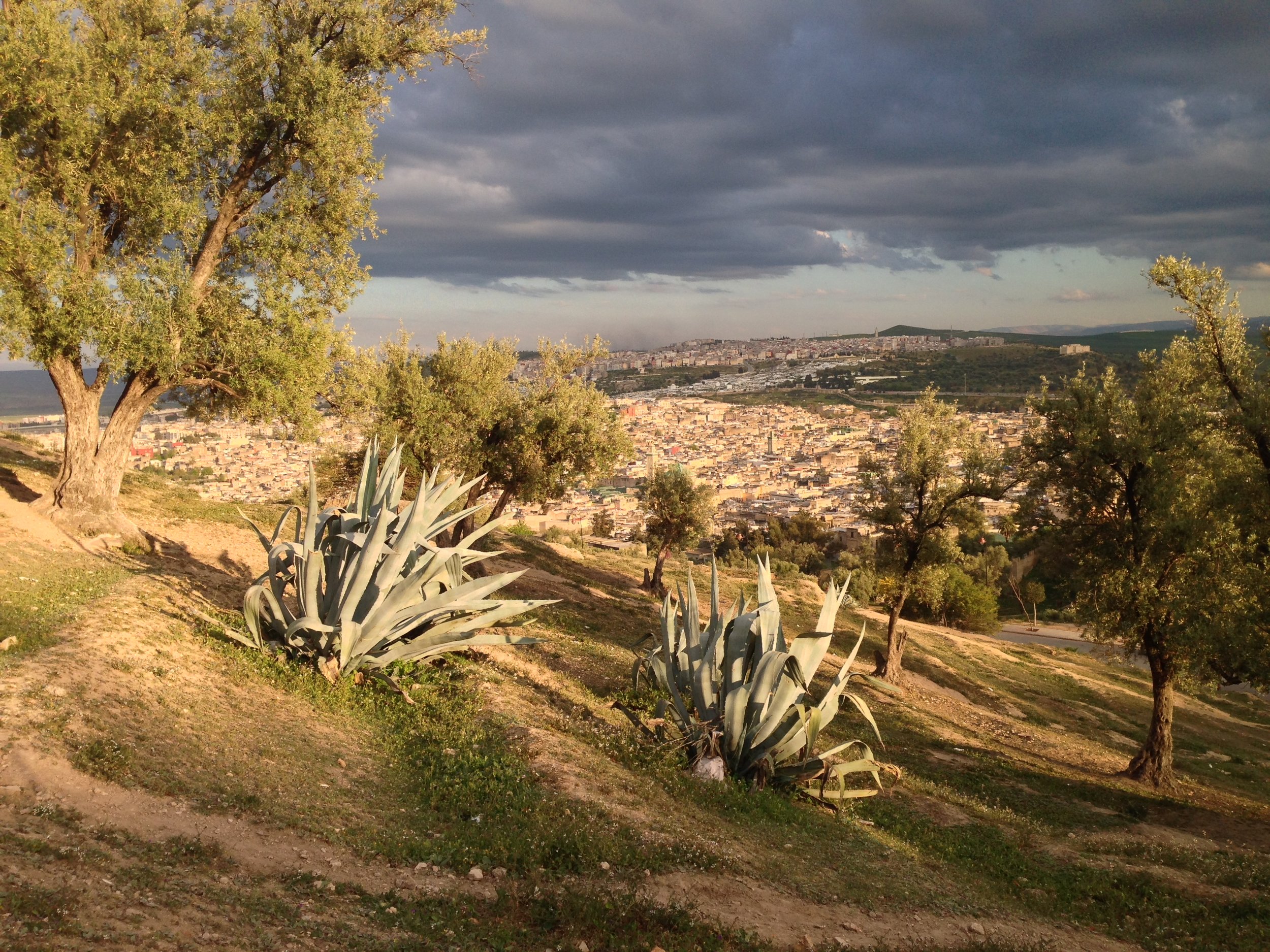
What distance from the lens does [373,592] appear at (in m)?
8.23

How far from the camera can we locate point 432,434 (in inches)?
758

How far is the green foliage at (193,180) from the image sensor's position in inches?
474

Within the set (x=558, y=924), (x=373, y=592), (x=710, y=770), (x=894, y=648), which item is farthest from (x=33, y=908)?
(x=894, y=648)

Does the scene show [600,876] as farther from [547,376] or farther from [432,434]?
[547,376]

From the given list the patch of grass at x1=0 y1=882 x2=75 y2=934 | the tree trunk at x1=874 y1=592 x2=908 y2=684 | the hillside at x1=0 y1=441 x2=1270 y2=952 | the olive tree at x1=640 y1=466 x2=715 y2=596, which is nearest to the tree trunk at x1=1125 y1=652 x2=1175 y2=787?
the hillside at x1=0 y1=441 x2=1270 y2=952

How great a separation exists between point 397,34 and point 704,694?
41.4 feet

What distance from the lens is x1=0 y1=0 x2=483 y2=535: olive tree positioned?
12.1 m

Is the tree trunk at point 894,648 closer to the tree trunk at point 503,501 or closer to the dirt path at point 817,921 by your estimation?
the tree trunk at point 503,501

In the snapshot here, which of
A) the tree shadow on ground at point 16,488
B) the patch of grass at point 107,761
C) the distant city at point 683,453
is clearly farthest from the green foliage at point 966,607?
the patch of grass at point 107,761

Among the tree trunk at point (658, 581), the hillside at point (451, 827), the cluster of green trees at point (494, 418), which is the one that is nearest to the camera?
the hillside at point (451, 827)

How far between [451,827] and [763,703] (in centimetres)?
356

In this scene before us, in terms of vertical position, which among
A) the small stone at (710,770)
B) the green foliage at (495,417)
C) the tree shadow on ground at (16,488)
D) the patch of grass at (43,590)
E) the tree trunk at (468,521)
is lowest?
the small stone at (710,770)

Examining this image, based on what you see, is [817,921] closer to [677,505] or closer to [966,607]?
[677,505]

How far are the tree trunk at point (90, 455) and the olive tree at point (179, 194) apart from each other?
0.03 metres
